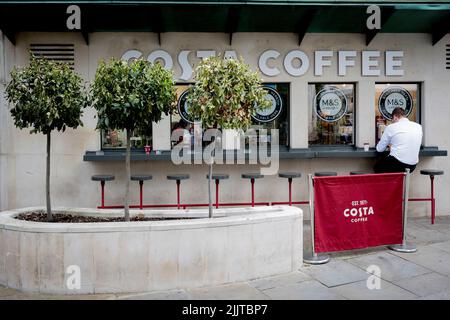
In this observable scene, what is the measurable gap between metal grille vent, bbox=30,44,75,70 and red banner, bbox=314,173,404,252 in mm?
5381

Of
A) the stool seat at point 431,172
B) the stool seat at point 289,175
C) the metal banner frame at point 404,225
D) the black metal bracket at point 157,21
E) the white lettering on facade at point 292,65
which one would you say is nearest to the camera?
the metal banner frame at point 404,225

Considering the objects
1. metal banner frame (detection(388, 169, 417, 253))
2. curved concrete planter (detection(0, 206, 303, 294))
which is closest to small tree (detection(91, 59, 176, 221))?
curved concrete planter (detection(0, 206, 303, 294))

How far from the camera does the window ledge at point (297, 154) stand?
26.2 ft

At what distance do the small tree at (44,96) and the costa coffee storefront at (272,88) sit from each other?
8.05 feet

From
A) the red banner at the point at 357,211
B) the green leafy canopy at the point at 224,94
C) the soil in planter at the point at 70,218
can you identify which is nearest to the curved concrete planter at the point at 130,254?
the soil in planter at the point at 70,218

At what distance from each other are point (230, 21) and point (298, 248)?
4487 millimetres

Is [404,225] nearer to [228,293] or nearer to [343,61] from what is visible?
[228,293]

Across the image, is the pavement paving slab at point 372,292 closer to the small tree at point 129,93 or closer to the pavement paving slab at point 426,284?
the pavement paving slab at point 426,284

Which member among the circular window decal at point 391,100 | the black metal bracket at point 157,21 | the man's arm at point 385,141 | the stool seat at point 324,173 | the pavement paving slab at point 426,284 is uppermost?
the black metal bracket at point 157,21

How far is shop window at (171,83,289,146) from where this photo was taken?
28.4 feet

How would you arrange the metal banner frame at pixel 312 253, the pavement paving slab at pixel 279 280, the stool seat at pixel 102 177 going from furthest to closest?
the stool seat at pixel 102 177 < the metal banner frame at pixel 312 253 < the pavement paving slab at pixel 279 280

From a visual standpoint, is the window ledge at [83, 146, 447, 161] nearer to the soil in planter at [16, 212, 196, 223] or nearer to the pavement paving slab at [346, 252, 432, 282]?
the soil in planter at [16, 212, 196, 223]

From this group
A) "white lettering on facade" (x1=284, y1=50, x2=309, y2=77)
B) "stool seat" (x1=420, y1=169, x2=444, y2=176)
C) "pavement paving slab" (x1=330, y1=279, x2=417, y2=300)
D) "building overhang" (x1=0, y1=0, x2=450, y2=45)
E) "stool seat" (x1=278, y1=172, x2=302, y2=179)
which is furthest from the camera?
"white lettering on facade" (x1=284, y1=50, x2=309, y2=77)

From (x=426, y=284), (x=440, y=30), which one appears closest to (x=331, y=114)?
(x=440, y=30)
